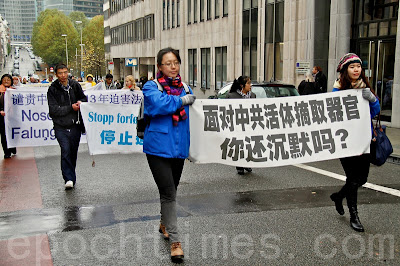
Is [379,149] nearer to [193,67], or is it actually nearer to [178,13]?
[193,67]

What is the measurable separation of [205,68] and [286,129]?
29.6 meters

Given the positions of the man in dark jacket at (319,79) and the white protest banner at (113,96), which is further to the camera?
the man in dark jacket at (319,79)

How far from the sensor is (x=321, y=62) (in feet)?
70.2

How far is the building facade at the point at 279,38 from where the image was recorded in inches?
698

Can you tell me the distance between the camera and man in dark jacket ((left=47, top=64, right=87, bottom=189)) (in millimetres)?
7676

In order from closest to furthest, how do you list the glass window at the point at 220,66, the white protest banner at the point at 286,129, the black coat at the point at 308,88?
the white protest banner at the point at 286,129 < the black coat at the point at 308,88 < the glass window at the point at 220,66

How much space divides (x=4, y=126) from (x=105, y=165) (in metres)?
3.17

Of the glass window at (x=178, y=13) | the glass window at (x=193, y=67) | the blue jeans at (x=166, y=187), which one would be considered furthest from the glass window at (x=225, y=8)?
the blue jeans at (x=166, y=187)

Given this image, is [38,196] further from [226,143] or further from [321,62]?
[321,62]

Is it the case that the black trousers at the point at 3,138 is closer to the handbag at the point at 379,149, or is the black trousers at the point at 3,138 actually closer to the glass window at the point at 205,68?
the handbag at the point at 379,149

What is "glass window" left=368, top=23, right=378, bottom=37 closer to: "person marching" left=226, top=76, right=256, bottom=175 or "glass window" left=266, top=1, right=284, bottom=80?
"glass window" left=266, top=1, right=284, bottom=80

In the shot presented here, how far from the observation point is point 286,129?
19.1 feet

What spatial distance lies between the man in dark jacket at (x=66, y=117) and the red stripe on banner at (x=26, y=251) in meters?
2.48

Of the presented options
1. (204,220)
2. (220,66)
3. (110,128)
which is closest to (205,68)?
(220,66)
